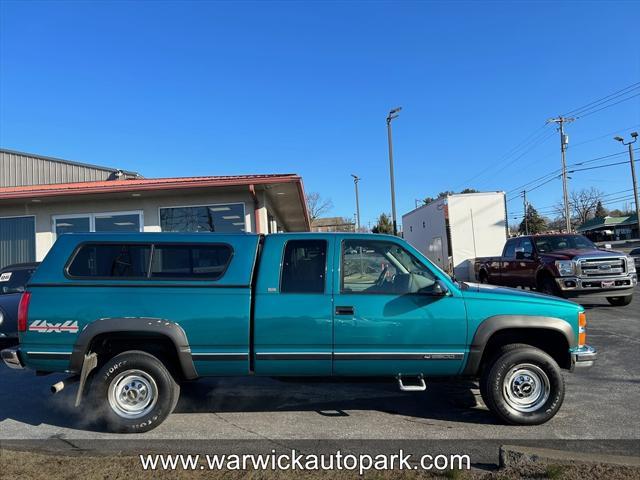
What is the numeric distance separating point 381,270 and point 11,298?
20.7 feet

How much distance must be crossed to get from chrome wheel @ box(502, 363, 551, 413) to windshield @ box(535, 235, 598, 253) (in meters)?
8.21

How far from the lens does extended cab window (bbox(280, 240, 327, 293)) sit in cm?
462

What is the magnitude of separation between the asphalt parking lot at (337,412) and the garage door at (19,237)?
296 inches

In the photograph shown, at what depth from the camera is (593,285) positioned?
34.9 feet

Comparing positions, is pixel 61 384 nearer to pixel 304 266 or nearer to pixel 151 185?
pixel 304 266

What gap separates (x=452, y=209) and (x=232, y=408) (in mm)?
16918

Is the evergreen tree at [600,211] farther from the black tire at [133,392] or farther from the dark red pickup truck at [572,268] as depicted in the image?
the black tire at [133,392]

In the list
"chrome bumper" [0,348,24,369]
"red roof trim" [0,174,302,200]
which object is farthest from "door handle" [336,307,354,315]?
"red roof trim" [0,174,302,200]

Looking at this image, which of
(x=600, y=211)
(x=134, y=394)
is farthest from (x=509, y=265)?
(x=600, y=211)

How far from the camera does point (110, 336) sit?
15.0 ft

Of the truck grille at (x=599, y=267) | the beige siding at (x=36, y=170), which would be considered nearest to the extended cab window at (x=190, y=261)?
the truck grille at (x=599, y=267)

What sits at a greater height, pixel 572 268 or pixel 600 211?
pixel 600 211

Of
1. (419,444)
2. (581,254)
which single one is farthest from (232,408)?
(581,254)

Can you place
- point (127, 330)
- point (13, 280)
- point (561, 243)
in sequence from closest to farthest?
point (127, 330)
point (13, 280)
point (561, 243)
